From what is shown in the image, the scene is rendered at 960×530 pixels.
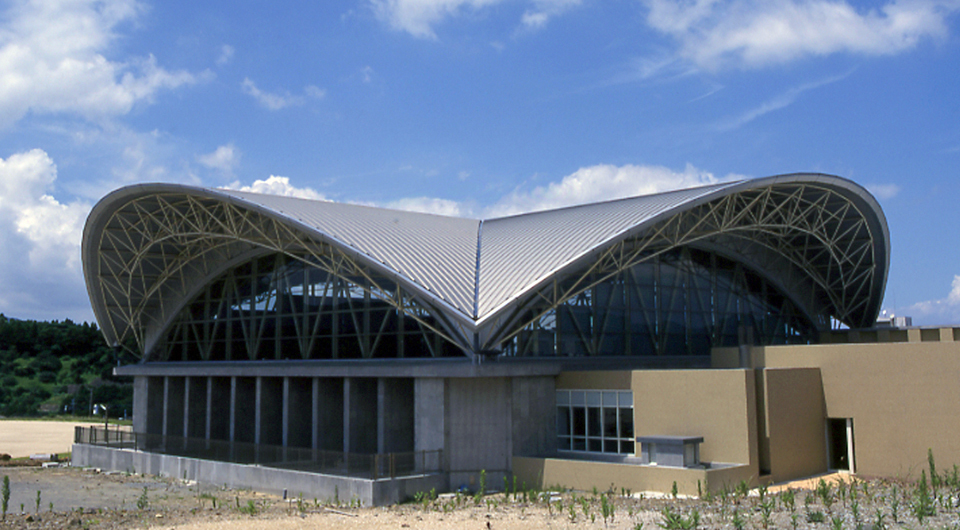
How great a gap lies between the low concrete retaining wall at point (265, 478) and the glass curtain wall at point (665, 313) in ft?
27.9

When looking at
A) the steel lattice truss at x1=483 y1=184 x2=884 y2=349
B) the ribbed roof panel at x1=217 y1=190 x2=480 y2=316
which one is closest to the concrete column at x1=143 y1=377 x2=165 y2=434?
the ribbed roof panel at x1=217 y1=190 x2=480 y2=316

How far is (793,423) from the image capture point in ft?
94.5

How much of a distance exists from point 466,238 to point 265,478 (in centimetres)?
1496

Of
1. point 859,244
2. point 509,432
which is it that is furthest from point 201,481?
point 859,244

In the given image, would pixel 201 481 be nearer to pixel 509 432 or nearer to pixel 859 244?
pixel 509 432

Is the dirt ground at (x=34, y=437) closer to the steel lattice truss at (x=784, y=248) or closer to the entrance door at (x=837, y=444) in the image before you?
the steel lattice truss at (x=784, y=248)

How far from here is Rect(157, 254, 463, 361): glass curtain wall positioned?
36938 millimetres

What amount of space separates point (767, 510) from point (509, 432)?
14.5 meters

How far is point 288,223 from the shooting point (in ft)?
110

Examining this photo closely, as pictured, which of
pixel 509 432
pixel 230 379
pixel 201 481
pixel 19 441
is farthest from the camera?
pixel 19 441

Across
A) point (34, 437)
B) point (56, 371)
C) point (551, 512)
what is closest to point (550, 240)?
point (551, 512)

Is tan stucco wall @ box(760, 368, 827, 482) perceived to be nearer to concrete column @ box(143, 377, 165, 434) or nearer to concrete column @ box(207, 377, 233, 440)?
concrete column @ box(207, 377, 233, 440)

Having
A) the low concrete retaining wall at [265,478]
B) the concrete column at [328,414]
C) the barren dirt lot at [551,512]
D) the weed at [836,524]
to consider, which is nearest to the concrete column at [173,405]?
the low concrete retaining wall at [265,478]

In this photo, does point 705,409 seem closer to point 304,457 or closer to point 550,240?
point 550,240
